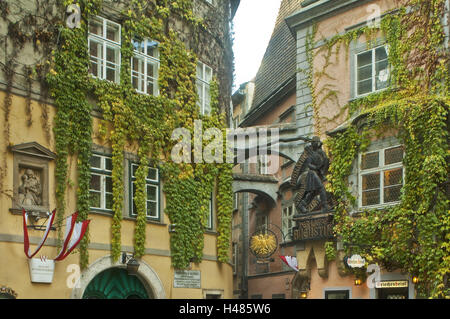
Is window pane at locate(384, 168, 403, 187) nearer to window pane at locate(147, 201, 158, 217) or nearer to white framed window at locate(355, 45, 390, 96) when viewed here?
white framed window at locate(355, 45, 390, 96)

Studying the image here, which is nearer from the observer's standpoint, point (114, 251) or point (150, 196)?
point (114, 251)

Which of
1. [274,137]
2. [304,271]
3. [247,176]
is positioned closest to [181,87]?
[274,137]

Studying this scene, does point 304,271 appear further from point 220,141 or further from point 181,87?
point 181,87

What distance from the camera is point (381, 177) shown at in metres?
18.3

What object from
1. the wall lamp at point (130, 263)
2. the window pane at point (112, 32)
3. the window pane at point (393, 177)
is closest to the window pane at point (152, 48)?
the window pane at point (112, 32)

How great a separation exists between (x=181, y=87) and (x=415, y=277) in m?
7.91

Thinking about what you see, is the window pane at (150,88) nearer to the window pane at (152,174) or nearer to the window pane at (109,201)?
the window pane at (152,174)

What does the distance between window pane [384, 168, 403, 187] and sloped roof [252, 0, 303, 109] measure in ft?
27.7

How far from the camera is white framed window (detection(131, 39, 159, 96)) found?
18969 mm

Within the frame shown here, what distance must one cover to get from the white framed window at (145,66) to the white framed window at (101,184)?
2529 mm

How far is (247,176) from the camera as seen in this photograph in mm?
26875

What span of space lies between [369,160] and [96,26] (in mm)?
7677

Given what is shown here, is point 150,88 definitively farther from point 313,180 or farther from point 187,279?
point 187,279

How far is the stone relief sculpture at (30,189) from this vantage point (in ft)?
50.3
